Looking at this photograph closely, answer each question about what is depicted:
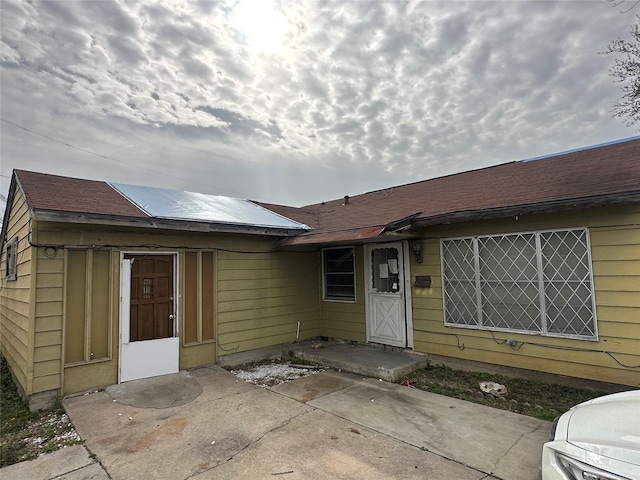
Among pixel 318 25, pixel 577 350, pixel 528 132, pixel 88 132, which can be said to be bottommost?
pixel 577 350

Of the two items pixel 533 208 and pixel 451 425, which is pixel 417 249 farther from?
pixel 451 425

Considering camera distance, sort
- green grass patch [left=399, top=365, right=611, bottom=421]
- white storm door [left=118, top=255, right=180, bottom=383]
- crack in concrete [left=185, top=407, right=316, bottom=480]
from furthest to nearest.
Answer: white storm door [left=118, top=255, right=180, bottom=383] → green grass patch [left=399, top=365, right=611, bottom=421] → crack in concrete [left=185, top=407, right=316, bottom=480]

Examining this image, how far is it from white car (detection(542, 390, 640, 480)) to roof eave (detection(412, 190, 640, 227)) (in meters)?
2.41

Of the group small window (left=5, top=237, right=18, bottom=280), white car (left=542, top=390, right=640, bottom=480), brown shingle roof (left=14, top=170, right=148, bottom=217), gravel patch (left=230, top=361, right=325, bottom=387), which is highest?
brown shingle roof (left=14, top=170, right=148, bottom=217)

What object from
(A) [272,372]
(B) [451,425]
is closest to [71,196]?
(A) [272,372]

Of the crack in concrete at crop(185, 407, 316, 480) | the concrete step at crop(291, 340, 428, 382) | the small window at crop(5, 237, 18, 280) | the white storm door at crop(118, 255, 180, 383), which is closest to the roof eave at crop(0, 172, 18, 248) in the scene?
the small window at crop(5, 237, 18, 280)

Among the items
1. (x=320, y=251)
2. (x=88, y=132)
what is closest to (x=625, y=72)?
(x=320, y=251)

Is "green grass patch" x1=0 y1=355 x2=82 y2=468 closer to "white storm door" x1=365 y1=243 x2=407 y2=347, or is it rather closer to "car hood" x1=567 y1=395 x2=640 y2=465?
"car hood" x1=567 y1=395 x2=640 y2=465

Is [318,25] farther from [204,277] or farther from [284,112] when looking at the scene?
[204,277]

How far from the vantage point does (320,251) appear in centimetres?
794

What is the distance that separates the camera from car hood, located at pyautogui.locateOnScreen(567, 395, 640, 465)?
1639 mm

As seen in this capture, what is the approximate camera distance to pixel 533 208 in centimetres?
431

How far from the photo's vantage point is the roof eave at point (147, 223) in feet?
13.7

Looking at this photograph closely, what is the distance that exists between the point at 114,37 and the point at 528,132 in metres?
9.91
